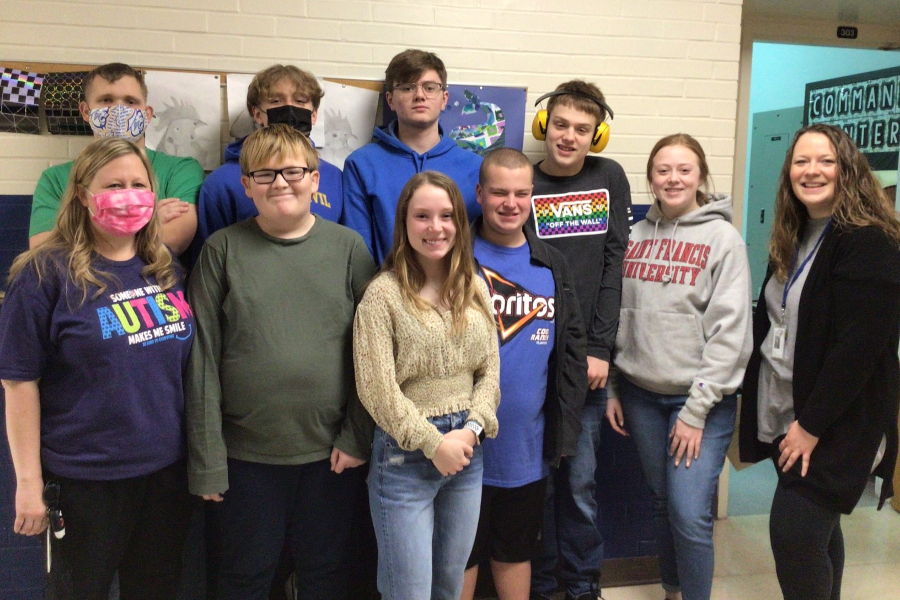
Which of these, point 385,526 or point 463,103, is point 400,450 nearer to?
point 385,526

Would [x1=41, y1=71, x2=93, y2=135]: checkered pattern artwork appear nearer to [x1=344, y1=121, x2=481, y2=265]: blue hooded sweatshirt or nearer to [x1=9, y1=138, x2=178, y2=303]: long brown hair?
[x1=9, y1=138, x2=178, y2=303]: long brown hair

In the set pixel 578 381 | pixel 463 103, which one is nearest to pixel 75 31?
pixel 463 103

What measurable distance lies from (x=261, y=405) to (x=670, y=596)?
174 cm

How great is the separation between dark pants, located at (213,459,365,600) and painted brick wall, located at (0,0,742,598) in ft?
3.68

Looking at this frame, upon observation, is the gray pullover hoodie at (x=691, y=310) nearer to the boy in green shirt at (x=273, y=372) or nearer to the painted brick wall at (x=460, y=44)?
the painted brick wall at (x=460, y=44)

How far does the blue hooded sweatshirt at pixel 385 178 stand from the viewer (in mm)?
2230

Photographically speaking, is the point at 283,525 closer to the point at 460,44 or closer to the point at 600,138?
the point at 600,138

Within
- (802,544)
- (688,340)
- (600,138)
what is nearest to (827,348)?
(688,340)

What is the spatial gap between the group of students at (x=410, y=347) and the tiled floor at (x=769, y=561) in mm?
629

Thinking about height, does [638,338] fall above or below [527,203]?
below

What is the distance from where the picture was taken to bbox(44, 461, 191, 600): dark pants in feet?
5.49

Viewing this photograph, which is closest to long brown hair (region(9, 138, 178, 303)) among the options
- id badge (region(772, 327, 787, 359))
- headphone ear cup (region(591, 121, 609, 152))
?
headphone ear cup (region(591, 121, 609, 152))

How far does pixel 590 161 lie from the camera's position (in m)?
2.44

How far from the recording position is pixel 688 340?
2.17m
